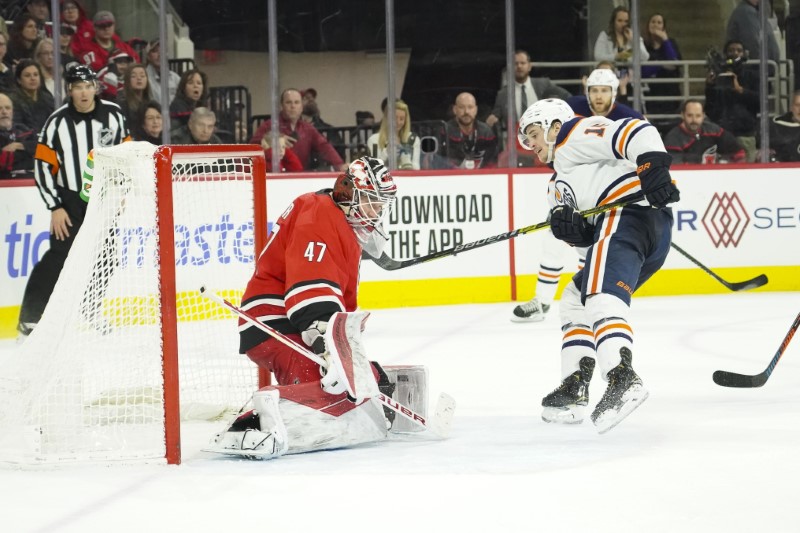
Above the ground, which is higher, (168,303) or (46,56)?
(46,56)

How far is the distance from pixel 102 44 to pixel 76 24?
177 millimetres

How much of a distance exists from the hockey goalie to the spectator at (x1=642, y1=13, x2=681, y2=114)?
14.8 feet

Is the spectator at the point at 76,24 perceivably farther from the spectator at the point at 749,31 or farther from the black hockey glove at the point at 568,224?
the spectator at the point at 749,31

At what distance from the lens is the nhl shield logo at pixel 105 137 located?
5.36 meters

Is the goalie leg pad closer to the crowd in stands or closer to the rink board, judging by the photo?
the crowd in stands

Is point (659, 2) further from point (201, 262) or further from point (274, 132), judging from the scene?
point (201, 262)

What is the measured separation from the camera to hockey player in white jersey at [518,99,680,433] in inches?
121

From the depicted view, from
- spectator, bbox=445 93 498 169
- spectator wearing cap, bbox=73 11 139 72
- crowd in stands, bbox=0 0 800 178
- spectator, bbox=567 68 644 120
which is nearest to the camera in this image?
spectator, bbox=567 68 644 120

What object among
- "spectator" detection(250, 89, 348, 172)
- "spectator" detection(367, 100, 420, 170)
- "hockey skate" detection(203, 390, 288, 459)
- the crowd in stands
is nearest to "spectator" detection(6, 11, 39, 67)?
the crowd in stands

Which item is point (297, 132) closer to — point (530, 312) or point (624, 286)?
point (530, 312)

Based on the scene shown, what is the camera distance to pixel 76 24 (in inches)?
241

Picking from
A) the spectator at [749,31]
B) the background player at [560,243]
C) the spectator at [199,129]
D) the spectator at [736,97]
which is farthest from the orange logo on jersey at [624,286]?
the spectator at [749,31]

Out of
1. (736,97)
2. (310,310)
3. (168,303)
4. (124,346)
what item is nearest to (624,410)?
(310,310)

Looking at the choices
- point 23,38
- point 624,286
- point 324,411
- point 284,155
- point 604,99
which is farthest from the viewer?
point 284,155
